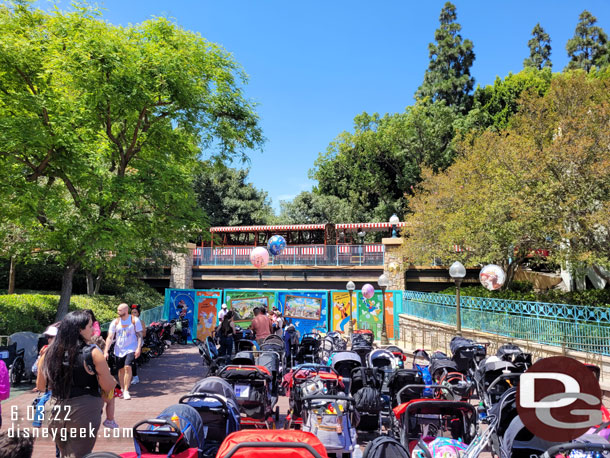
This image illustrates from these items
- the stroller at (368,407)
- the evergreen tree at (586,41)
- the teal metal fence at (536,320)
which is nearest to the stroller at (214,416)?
the stroller at (368,407)

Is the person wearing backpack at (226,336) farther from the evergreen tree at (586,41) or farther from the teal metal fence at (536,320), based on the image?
the evergreen tree at (586,41)

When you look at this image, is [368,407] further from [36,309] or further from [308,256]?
[308,256]

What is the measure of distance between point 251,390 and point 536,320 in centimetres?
877

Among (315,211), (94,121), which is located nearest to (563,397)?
(94,121)

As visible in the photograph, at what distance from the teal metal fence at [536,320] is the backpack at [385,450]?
8131mm

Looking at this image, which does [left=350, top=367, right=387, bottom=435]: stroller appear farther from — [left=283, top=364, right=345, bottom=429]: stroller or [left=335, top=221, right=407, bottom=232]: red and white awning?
[left=335, top=221, right=407, bottom=232]: red and white awning

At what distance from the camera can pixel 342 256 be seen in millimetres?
25812

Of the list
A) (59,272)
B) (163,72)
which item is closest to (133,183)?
(163,72)

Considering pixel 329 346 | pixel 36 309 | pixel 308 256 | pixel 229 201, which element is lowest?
pixel 329 346

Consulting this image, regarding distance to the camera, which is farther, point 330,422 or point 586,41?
point 586,41

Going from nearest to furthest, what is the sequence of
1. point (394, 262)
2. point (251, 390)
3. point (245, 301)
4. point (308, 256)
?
point (251, 390)
point (245, 301)
point (394, 262)
point (308, 256)

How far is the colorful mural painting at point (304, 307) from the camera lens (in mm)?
20109

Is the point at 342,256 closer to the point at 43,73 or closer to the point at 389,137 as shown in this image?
the point at 43,73

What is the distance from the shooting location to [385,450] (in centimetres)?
383
